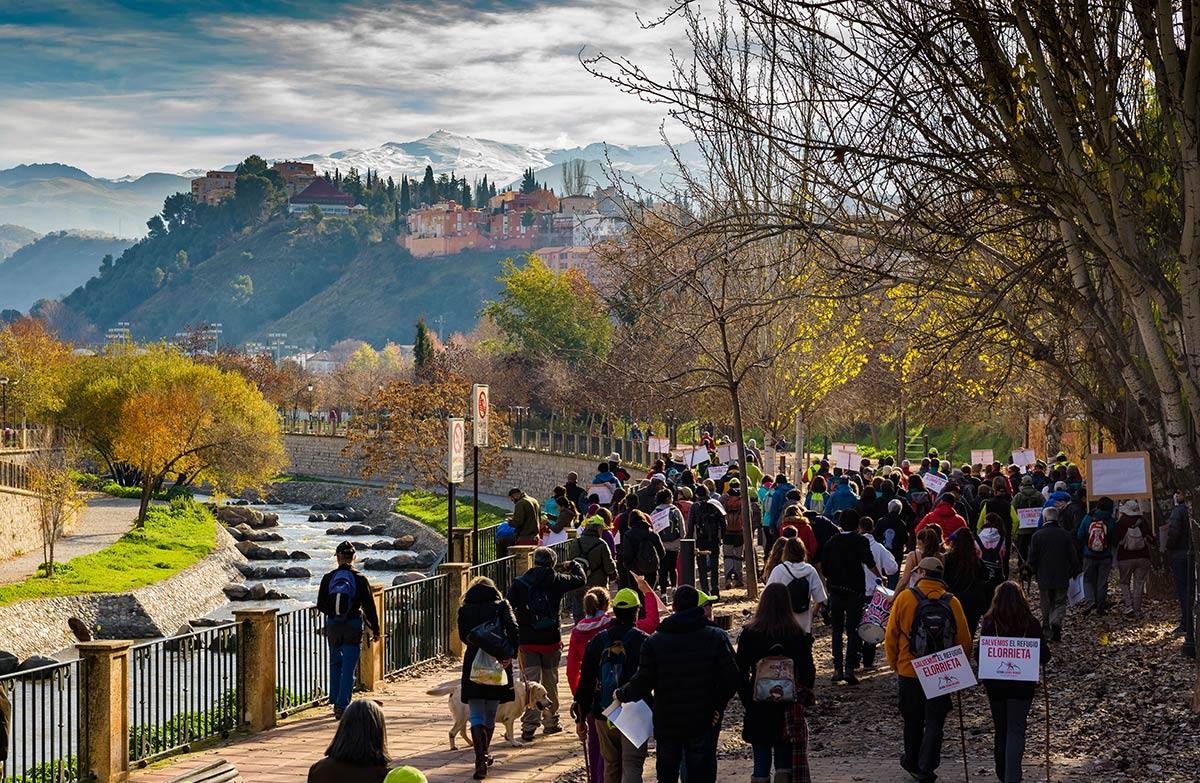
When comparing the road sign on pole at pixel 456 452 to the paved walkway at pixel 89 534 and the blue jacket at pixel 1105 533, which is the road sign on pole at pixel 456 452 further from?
the paved walkway at pixel 89 534

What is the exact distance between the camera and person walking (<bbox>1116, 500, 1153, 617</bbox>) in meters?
17.6

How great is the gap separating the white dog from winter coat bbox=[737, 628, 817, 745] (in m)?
3.11

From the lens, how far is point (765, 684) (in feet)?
33.1

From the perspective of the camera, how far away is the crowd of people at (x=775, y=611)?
953cm

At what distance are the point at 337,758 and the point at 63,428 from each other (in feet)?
244

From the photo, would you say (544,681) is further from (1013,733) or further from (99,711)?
→ (1013,733)

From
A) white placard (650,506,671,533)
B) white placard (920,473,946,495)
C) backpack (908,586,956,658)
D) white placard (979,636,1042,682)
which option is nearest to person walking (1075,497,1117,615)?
white placard (920,473,946,495)

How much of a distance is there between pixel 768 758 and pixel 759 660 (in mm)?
781

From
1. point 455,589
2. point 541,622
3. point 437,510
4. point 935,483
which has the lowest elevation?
point 437,510

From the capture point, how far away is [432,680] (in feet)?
59.4

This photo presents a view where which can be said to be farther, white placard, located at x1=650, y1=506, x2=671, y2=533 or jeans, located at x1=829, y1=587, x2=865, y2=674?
white placard, located at x1=650, y1=506, x2=671, y2=533

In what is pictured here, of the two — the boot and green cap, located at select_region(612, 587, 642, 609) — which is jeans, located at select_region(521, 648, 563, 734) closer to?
the boot

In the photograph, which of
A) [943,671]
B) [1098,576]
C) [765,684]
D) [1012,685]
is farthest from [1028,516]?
[765,684]

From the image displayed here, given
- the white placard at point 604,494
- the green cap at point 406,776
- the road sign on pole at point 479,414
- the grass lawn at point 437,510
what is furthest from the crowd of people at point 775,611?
the grass lawn at point 437,510
